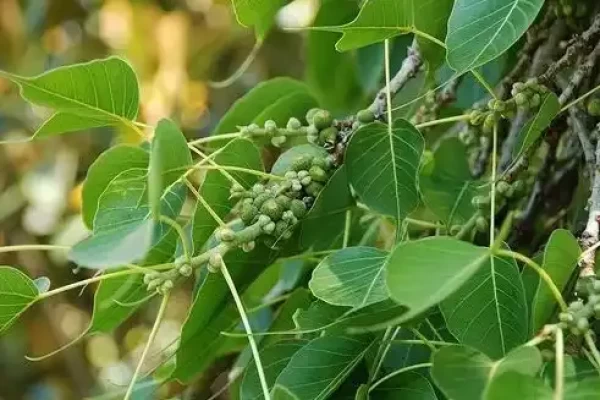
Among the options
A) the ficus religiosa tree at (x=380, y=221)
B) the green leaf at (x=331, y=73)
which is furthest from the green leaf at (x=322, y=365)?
the green leaf at (x=331, y=73)

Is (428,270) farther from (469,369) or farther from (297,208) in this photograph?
(297,208)

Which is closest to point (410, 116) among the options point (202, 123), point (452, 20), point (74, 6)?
point (452, 20)

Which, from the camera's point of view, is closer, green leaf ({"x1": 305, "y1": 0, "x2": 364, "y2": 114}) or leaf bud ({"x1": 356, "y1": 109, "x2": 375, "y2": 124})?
leaf bud ({"x1": 356, "y1": 109, "x2": 375, "y2": 124})

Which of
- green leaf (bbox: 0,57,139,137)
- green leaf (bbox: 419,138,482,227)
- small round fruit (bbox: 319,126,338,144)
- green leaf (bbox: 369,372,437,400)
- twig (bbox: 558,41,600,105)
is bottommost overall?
green leaf (bbox: 369,372,437,400)

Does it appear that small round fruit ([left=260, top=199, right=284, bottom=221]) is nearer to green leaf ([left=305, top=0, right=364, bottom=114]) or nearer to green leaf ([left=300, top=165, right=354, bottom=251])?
green leaf ([left=300, top=165, right=354, bottom=251])

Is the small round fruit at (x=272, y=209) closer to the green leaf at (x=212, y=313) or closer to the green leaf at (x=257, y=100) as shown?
the green leaf at (x=212, y=313)

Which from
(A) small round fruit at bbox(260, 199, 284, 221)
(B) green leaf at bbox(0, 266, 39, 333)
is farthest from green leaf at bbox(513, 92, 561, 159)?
(B) green leaf at bbox(0, 266, 39, 333)
